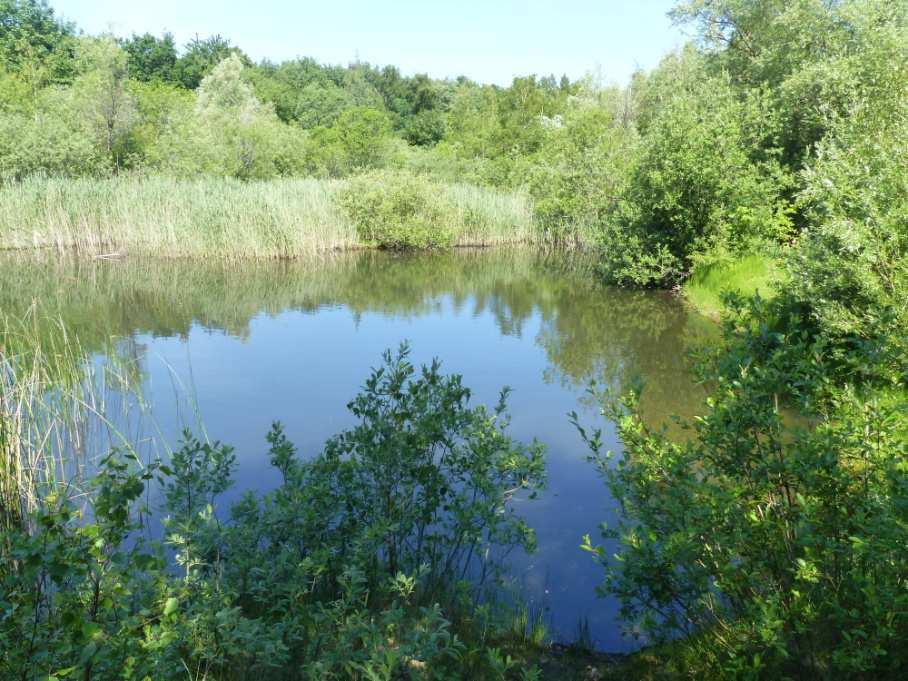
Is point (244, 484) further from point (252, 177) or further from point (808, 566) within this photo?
point (252, 177)

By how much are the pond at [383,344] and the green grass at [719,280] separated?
0.49 meters

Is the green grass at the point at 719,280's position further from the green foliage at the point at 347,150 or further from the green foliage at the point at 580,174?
the green foliage at the point at 347,150

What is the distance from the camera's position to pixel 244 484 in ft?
20.1

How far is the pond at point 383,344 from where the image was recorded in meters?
6.06

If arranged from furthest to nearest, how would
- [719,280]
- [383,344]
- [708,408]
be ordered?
[719,280], [383,344], [708,408]

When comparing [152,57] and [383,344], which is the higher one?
[152,57]

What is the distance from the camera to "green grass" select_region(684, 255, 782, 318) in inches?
513

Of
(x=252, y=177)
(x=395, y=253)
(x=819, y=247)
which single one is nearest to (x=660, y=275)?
(x=819, y=247)

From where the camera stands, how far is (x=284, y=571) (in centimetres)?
358

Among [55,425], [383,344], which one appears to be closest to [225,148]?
[383,344]

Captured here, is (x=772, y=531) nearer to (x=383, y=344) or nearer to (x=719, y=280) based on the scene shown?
(x=383, y=344)

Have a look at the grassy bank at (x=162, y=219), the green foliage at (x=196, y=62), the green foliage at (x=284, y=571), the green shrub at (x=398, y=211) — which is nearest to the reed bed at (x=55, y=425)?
the green foliage at (x=284, y=571)

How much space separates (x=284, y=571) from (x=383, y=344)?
26.9ft

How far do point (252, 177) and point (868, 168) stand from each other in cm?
2433
